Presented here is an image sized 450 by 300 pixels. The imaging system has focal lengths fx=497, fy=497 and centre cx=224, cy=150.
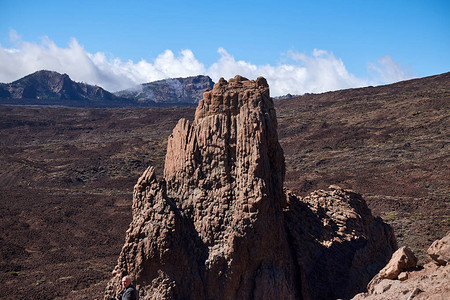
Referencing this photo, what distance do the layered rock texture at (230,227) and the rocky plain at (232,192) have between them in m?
A: 0.03

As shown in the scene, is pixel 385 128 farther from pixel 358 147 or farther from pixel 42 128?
pixel 42 128

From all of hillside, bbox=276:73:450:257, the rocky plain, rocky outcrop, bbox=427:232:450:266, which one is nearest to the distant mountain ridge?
the rocky plain

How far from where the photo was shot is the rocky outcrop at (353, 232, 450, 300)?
6.12 meters

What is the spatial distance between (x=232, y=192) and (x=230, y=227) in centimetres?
68

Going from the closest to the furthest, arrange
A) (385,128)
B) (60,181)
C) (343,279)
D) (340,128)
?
(343,279), (60,181), (385,128), (340,128)

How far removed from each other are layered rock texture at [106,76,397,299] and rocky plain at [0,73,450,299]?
0.09 feet

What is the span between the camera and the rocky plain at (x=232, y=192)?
364 inches

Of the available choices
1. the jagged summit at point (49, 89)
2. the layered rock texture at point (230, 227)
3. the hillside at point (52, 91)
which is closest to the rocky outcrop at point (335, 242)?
the layered rock texture at point (230, 227)

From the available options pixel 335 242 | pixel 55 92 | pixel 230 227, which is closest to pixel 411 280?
pixel 230 227

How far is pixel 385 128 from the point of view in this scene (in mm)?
58469

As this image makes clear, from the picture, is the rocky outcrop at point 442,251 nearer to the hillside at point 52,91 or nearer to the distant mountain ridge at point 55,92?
the distant mountain ridge at point 55,92

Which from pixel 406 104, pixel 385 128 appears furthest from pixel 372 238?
pixel 406 104

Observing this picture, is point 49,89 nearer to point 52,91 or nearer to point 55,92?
point 52,91

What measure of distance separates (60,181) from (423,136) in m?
37.8
